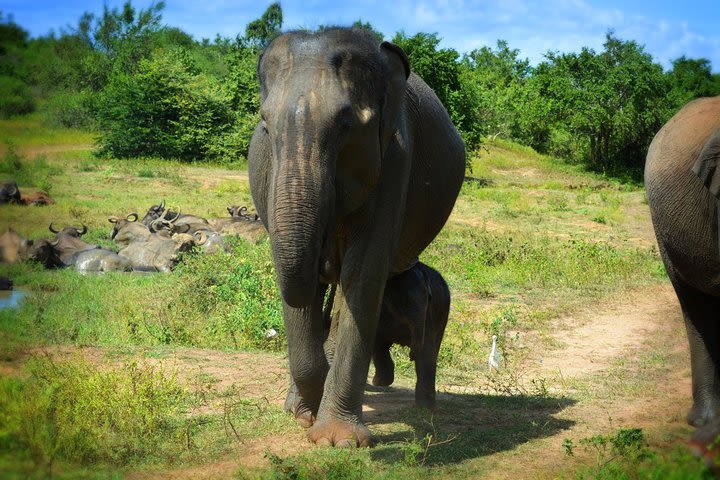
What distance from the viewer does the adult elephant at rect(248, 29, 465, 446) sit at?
5406 mm

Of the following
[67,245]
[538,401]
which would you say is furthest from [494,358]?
[67,245]

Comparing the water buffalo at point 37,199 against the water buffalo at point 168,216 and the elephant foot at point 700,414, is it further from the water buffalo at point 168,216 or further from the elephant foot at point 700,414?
the elephant foot at point 700,414

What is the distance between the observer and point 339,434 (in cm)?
623

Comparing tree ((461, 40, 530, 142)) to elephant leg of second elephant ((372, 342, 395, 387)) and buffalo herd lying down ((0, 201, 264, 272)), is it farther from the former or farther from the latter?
elephant leg of second elephant ((372, 342, 395, 387))

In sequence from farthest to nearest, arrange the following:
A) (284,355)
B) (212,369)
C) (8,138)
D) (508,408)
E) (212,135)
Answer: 1. (212,135)
2. (284,355)
3. (212,369)
4. (508,408)
5. (8,138)

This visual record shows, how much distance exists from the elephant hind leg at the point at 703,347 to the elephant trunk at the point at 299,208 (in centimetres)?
→ 391

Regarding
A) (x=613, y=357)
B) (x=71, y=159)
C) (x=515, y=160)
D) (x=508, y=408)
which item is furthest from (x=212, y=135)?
(x=508, y=408)

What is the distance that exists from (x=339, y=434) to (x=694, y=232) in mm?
3456

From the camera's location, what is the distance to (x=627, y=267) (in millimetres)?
16812

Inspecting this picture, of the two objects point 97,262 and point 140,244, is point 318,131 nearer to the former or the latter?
point 97,262

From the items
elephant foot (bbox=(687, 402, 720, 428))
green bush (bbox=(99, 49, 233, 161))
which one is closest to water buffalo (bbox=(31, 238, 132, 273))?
elephant foot (bbox=(687, 402, 720, 428))

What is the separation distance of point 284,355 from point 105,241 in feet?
33.5

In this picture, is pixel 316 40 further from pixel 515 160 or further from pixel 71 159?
pixel 515 160

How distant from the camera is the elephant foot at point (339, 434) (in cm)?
Result: 622
